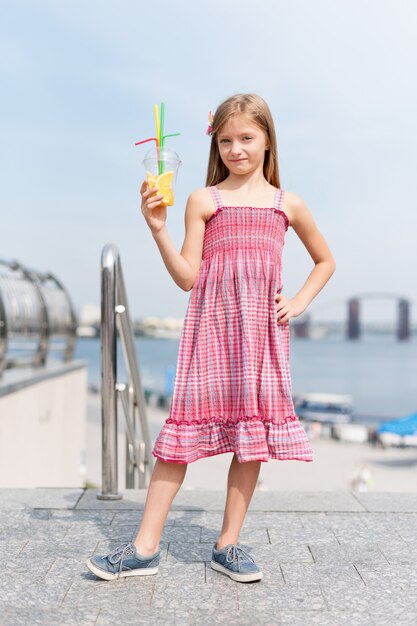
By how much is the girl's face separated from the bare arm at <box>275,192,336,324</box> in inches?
→ 7.5

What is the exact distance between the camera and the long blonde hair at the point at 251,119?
2.59 metres

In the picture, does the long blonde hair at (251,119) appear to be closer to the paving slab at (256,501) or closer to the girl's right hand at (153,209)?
the girl's right hand at (153,209)

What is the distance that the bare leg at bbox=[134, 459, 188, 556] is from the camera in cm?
258

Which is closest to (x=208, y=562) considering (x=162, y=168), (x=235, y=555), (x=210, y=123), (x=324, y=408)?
(x=235, y=555)

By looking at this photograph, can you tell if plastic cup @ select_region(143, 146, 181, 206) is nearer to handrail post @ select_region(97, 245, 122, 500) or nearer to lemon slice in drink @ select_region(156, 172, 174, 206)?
lemon slice in drink @ select_region(156, 172, 174, 206)

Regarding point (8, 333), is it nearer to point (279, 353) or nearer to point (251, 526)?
point (251, 526)

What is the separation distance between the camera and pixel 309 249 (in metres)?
2.80

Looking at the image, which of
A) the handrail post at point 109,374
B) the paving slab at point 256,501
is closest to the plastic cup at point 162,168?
the handrail post at point 109,374

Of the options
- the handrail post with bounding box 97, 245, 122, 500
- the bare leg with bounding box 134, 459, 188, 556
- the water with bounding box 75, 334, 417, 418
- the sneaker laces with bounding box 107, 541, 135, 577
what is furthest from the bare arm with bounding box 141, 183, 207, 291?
the water with bounding box 75, 334, 417, 418

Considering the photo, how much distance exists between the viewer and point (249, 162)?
8.61ft

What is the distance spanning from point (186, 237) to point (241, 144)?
0.33m

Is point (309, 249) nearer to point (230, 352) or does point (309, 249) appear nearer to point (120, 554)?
point (230, 352)

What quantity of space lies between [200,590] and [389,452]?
104 feet

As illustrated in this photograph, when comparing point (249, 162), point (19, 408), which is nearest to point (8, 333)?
point (19, 408)
